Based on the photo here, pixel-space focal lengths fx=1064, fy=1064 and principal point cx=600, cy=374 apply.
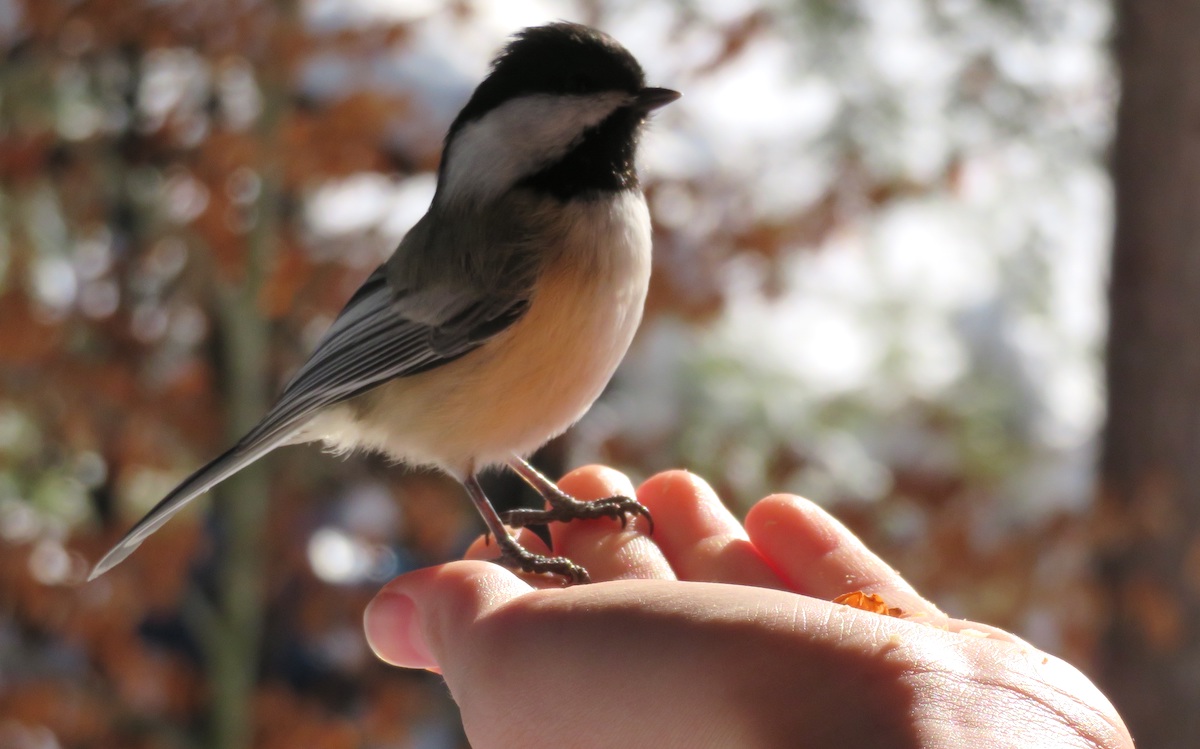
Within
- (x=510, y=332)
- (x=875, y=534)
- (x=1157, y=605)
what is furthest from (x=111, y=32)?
(x=1157, y=605)

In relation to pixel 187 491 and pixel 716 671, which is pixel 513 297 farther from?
pixel 716 671

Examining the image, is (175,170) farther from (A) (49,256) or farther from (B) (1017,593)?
(B) (1017,593)

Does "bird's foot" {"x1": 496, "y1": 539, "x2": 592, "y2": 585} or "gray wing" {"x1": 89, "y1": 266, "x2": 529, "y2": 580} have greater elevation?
"gray wing" {"x1": 89, "y1": 266, "x2": 529, "y2": 580}

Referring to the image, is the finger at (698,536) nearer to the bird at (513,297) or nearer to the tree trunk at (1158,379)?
the bird at (513,297)

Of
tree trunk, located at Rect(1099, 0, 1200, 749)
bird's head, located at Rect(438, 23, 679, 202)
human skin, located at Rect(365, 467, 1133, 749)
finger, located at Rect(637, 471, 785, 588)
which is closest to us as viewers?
human skin, located at Rect(365, 467, 1133, 749)

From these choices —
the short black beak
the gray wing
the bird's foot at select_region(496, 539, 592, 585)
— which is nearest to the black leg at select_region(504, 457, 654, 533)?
the bird's foot at select_region(496, 539, 592, 585)

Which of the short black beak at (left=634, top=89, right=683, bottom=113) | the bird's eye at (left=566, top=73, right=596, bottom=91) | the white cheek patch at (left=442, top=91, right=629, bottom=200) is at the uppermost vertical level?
the bird's eye at (left=566, top=73, right=596, bottom=91)

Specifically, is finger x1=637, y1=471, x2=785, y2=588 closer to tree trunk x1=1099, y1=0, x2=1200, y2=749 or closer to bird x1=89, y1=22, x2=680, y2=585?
bird x1=89, y1=22, x2=680, y2=585

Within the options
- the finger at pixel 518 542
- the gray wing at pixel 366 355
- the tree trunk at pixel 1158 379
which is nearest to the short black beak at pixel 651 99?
the gray wing at pixel 366 355
